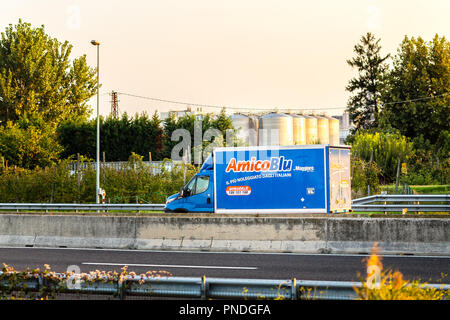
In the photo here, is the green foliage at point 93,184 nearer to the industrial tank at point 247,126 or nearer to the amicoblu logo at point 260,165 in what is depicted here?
the amicoblu logo at point 260,165

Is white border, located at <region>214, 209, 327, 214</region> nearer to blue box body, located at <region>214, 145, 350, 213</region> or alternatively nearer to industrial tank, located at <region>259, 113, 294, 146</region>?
blue box body, located at <region>214, 145, 350, 213</region>

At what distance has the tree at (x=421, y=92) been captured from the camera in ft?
206

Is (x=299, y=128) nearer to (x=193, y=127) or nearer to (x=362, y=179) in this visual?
(x=193, y=127)

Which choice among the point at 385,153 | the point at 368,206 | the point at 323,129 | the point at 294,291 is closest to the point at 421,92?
the point at 385,153

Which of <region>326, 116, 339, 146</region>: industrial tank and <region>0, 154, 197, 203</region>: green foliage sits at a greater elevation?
<region>326, 116, 339, 146</region>: industrial tank

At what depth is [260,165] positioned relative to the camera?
21.7 meters

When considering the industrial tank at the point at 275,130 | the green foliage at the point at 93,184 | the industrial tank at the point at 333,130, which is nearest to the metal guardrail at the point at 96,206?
the green foliage at the point at 93,184

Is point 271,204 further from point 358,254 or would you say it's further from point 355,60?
point 355,60

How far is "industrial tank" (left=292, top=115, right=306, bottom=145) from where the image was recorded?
92.2 m

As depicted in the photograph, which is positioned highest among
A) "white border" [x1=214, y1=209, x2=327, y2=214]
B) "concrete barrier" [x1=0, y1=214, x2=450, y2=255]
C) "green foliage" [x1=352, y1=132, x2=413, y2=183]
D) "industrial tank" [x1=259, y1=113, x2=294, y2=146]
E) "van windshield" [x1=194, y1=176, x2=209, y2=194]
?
"industrial tank" [x1=259, y1=113, x2=294, y2=146]

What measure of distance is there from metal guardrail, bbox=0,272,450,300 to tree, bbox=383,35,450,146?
196 feet

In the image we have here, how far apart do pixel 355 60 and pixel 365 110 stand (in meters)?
7.61

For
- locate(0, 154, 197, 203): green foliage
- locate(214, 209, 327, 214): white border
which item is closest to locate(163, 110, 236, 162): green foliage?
locate(0, 154, 197, 203): green foliage

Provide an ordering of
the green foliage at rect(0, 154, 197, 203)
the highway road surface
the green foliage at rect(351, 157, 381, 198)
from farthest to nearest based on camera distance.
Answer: the green foliage at rect(351, 157, 381, 198) < the green foliage at rect(0, 154, 197, 203) < the highway road surface
